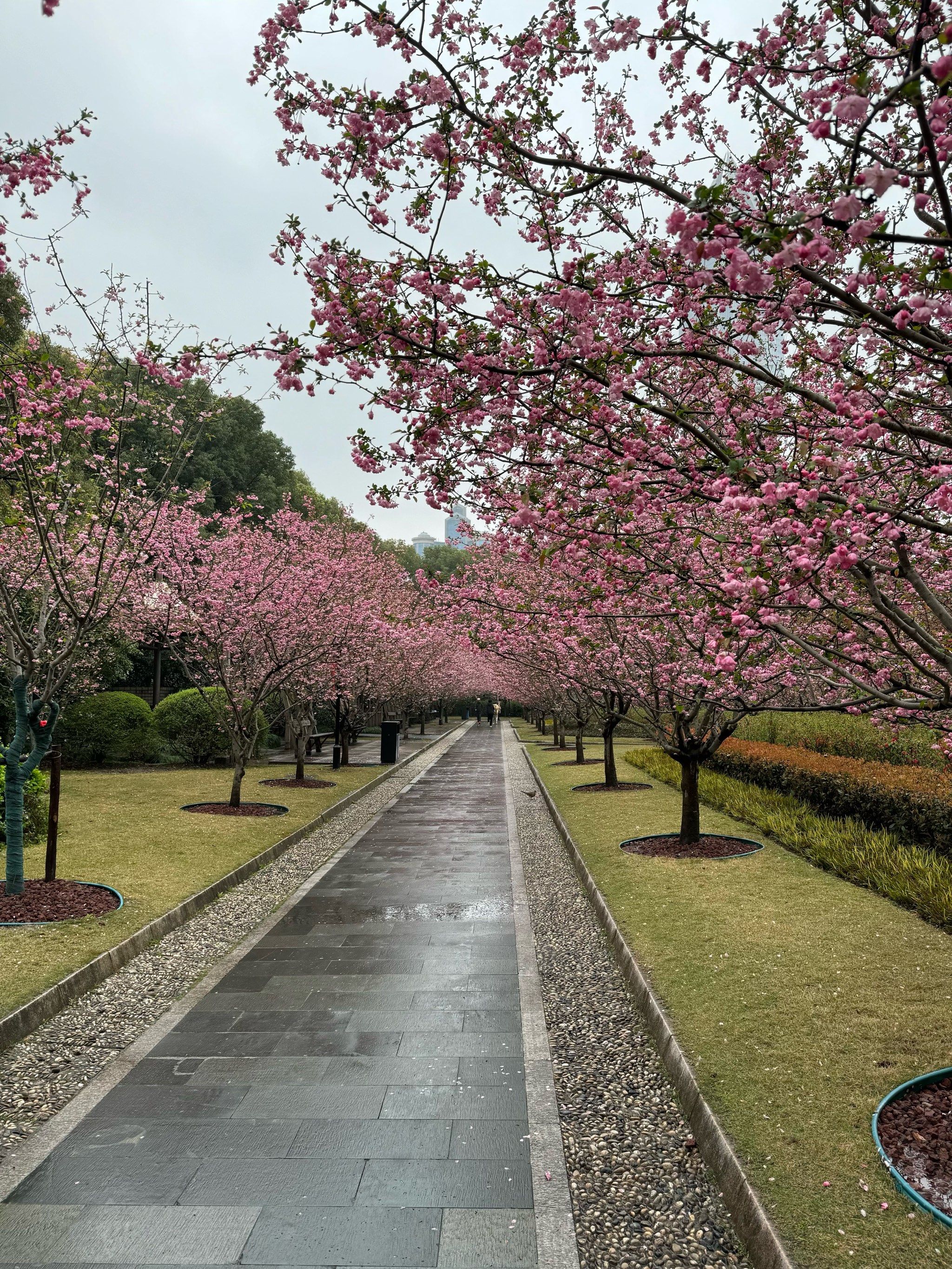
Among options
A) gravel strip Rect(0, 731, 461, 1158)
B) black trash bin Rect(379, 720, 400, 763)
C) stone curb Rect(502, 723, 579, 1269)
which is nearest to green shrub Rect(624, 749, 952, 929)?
stone curb Rect(502, 723, 579, 1269)

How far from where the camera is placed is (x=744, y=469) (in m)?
3.76

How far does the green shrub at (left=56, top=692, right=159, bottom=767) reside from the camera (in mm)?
21734

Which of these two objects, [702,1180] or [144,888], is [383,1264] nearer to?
[702,1180]

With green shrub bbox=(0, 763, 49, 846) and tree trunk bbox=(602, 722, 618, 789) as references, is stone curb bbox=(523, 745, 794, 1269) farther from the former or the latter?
tree trunk bbox=(602, 722, 618, 789)

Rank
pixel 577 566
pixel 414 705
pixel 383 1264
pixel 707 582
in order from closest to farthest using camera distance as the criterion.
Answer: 1. pixel 383 1264
2. pixel 707 582
3. pixel 577 566
4. pixel 414 705

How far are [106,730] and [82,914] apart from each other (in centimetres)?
1543

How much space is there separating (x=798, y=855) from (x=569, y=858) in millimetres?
3053

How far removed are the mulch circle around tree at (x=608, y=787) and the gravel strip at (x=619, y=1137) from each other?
401 inches

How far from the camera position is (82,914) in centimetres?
772

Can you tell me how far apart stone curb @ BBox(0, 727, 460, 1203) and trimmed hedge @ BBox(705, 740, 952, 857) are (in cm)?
754

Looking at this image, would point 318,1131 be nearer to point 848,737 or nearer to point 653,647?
point 653,647

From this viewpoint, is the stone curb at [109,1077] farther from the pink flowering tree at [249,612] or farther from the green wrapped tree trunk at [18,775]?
the pink flowering tree at [249,612]

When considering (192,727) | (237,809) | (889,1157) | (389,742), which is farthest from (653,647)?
(389,742)

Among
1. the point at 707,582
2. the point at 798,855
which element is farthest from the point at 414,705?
the point at 707,582
